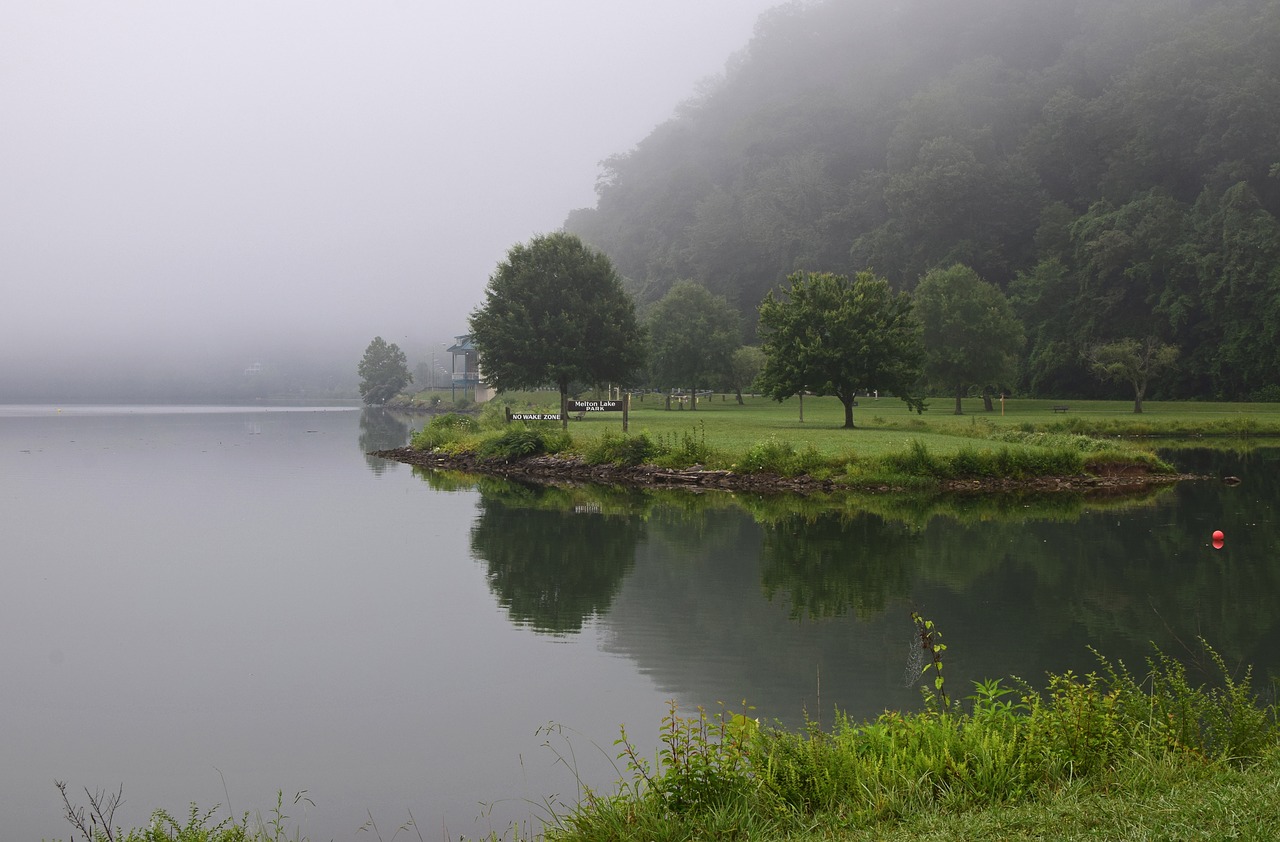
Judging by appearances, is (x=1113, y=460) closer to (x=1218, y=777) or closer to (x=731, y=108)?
(x=1218, y=777)

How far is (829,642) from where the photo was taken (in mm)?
13023

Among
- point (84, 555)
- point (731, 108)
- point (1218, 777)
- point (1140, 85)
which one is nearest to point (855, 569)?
point (1218, 777)

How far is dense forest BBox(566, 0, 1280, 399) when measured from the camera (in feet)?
264

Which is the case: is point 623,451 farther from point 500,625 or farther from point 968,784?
point 968,784

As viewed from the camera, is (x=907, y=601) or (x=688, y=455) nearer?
(x=907, y=601)

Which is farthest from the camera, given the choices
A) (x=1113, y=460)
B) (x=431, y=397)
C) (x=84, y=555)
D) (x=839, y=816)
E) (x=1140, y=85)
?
(x=431, y=397)

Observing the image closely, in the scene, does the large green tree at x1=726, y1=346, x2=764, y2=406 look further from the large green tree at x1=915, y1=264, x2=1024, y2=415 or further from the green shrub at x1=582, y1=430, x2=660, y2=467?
the green shrub at x1=582, y1=430, x2=660, y2=467

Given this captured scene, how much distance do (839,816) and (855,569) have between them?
488 inches

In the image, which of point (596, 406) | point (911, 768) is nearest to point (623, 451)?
point (596, 406)

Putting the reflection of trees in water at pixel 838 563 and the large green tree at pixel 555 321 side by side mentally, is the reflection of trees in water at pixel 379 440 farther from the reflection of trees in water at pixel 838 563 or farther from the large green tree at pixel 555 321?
the reflection of trees in water at pixel 838 563

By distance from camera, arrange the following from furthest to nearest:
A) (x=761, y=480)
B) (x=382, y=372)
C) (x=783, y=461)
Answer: (x=382, y=372)
(x=783, y=461)
(x=761, y=480)

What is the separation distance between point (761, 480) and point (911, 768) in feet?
84.9

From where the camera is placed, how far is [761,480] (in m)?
32.7

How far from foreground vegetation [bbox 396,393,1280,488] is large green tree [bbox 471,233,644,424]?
5.02 metres
